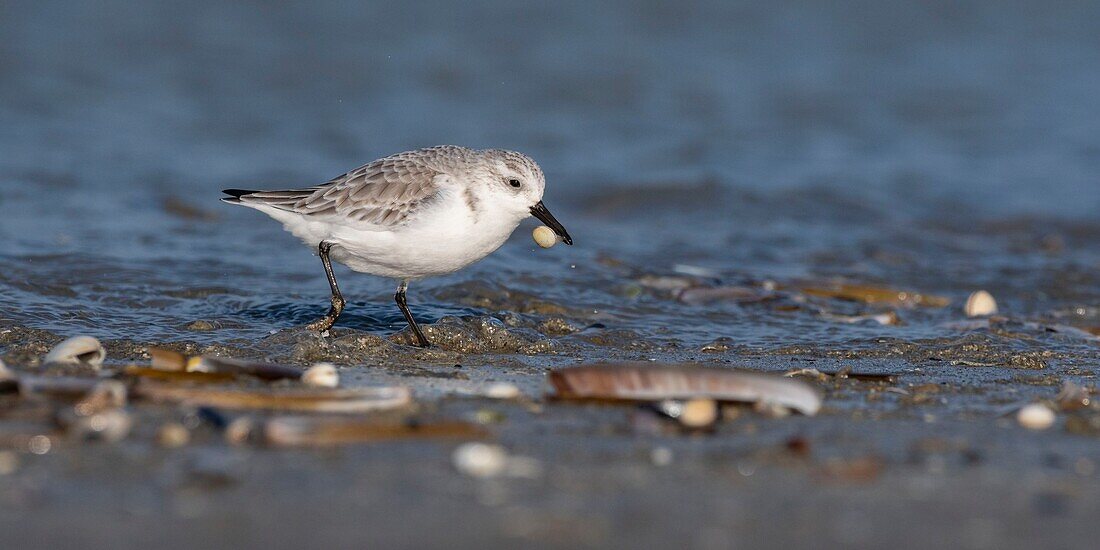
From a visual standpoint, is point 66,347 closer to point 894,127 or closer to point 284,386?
point 284,386

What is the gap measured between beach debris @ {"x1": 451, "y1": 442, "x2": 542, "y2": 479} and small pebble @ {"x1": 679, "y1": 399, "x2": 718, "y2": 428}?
656 millimetres

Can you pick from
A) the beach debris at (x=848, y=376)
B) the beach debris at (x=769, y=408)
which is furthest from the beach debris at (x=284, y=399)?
the beach debris at (x=848, y=376)

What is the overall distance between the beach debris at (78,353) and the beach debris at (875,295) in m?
4.45

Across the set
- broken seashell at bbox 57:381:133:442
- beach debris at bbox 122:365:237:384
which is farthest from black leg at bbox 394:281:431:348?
broken seashell at bbox 57:381:133:442

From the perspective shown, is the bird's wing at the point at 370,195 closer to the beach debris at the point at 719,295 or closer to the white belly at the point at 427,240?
the white belly at the point at 427,240

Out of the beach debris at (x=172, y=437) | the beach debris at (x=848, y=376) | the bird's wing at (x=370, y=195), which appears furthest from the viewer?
the bird's wing at (x=370, y=195)

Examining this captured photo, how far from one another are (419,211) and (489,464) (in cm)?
275

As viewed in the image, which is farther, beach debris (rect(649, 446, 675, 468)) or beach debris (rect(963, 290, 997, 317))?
beach debris (rect(963, 290, 997, 317))

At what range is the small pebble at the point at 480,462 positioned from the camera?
3.31 m

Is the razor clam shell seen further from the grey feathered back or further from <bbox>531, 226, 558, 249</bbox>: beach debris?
<bbox>531, 226, 558, 249</bbox>: beach debris

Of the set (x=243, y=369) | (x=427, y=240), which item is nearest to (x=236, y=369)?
(x=243, y=369)

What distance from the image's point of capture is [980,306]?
7.18 meters

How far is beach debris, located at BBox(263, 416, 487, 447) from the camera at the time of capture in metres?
3.49

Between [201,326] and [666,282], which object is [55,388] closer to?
[201,326]
